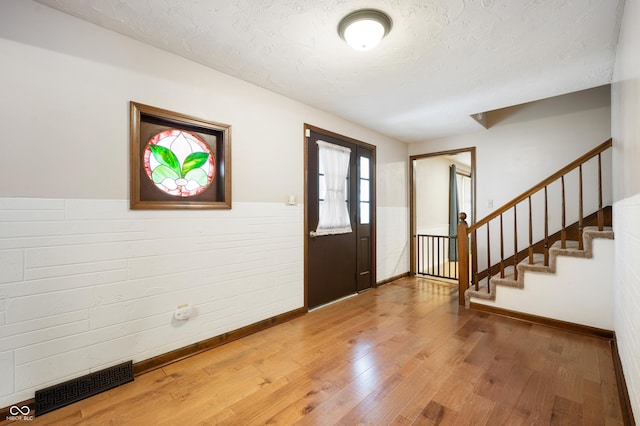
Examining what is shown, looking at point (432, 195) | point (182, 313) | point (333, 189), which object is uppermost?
point (432, 195)

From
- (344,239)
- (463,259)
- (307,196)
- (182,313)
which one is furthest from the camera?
(344,239)

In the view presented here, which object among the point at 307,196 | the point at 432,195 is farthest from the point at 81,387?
the point at 432,195

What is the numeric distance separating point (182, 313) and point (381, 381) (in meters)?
1.59

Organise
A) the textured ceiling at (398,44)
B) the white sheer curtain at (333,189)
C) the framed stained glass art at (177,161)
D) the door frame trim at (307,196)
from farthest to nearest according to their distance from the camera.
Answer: the white sheer curtain at (333,189) → the door frame trim at (307,196) → the framed stained glass art at (177,161) → the textured ceiling at (398,44)

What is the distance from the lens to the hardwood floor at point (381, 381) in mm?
1588

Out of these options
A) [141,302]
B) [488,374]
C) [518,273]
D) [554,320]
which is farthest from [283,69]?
[554,320]

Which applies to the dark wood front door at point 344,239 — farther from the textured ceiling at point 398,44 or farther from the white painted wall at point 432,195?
the white painted wall at point 432,195

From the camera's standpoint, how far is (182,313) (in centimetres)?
220

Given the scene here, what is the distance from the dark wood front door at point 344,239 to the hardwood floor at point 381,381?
719 millimetres

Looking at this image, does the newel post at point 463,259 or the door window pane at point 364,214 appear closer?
the newel post at point 463,259

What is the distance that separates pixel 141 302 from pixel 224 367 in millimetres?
783

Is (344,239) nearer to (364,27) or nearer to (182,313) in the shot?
(182,313)

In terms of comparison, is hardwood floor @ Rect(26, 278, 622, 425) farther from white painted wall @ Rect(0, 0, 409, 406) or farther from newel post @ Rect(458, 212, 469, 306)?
newel post @ Rect(458, 212, 469, 306)

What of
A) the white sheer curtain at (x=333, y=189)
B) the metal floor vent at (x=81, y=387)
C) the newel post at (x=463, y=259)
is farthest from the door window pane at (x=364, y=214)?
the metal floor vent at (x=81, y=387)
